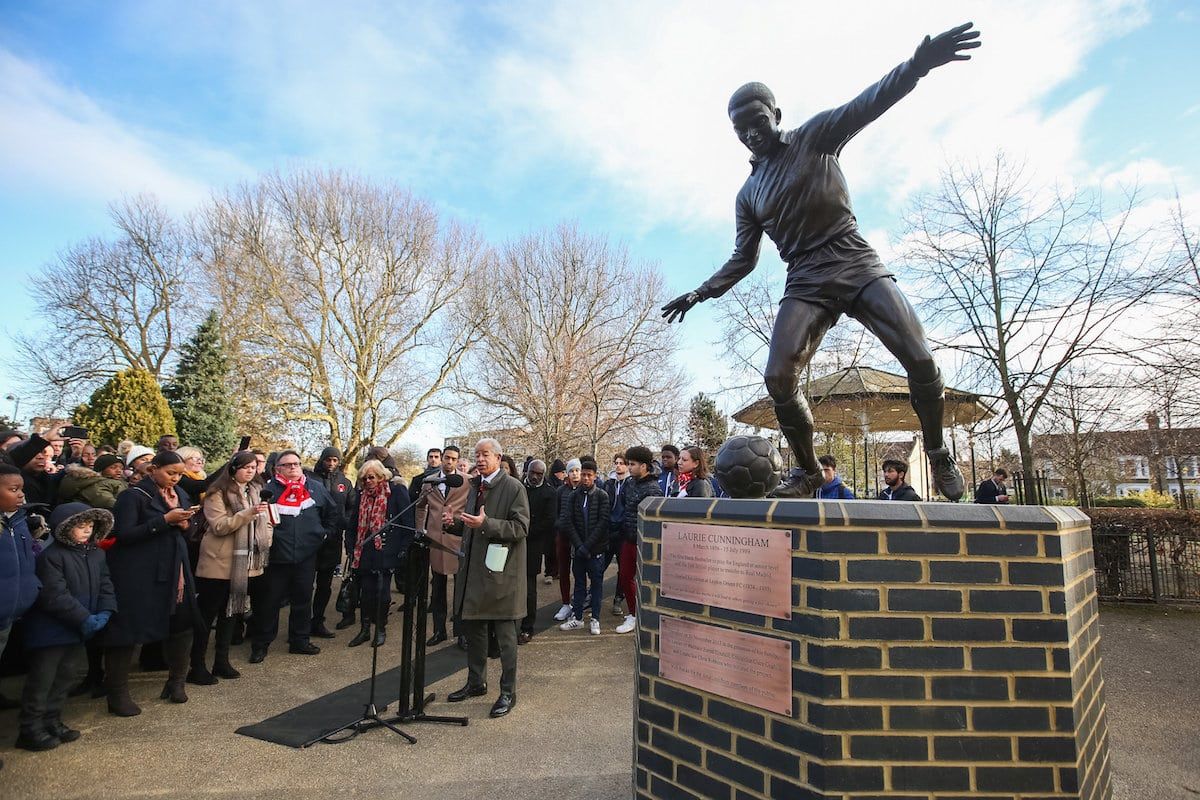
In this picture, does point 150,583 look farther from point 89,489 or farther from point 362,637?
point 362,637

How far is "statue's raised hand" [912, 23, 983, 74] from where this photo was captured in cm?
291

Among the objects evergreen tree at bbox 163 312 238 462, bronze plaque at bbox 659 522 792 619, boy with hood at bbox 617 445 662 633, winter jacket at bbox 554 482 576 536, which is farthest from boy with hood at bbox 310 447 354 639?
evergreen tree at bbox 163 312 238 462

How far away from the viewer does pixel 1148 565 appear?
8047 mm

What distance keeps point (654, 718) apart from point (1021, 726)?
53.6 inches

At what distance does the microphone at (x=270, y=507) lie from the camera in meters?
6.02

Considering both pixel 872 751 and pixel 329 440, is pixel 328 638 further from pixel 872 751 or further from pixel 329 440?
pixel 329 440

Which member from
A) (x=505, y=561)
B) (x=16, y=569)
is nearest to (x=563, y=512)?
(x=505, y=561)

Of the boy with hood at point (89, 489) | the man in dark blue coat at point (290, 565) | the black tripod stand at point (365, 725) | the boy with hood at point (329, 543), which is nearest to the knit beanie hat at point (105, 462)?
the boy with hood at point (89, 489)

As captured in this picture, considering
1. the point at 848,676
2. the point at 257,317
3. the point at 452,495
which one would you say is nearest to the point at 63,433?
the point at 452,495

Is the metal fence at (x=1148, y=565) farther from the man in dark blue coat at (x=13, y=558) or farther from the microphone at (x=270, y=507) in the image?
the man in dark blue coat at (x=13, y=558)

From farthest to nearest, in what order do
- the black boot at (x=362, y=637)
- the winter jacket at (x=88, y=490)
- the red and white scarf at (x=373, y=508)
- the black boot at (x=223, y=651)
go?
the red and white scarf at (x=373, y=508)
the black boot at (x=362, y=637)
the black boot at (x=223, y=651)
the winter jacket at (x=88, y=490)

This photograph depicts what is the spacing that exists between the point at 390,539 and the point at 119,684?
272 centimetres

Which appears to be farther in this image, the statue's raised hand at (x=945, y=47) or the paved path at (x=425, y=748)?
the paved path at (x=425, y=748)

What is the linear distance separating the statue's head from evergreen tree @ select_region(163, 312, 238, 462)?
23144mm
